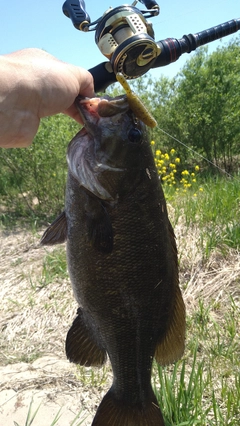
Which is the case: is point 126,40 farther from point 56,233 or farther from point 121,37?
point 56,233

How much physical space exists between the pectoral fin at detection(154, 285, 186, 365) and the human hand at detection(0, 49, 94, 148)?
981 mm

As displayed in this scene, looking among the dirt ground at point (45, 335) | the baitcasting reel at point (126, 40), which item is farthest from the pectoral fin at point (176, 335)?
the baitcasting reel at point (126, 40)

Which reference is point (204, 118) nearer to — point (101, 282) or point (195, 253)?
point (195, 253)

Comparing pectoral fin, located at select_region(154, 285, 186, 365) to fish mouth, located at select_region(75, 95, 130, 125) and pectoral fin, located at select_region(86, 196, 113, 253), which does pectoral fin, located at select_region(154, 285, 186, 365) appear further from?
fish mouth, located at select_region(75, 95, 130, 125)

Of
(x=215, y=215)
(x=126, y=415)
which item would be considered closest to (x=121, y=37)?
(x=126, y=415)

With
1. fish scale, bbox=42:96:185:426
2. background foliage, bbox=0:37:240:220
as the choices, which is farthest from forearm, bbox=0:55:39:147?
background foliage, bbox=0:37:240:220

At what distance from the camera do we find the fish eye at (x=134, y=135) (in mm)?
1544

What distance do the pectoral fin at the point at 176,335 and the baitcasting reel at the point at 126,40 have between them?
42.2 inches

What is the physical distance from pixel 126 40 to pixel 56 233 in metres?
0.90

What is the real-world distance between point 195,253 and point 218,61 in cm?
912

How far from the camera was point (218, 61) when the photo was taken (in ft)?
36.7

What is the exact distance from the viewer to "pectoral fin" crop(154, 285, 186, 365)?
1.65 metres

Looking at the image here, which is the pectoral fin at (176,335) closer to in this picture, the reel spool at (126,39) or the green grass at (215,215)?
the reel spool at (126,39)

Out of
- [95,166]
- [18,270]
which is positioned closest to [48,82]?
[95,166]
